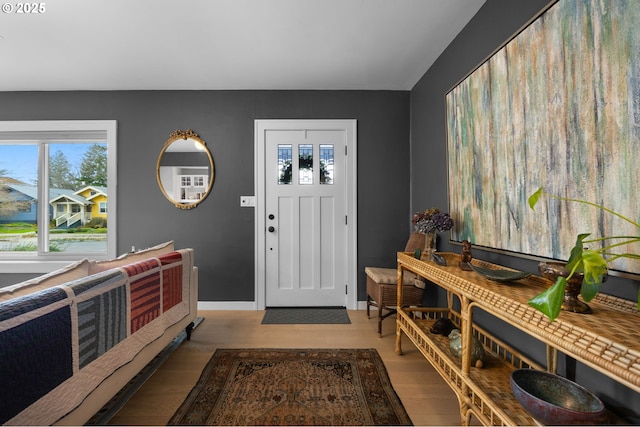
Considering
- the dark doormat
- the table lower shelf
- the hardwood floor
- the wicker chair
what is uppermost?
the wicker chair

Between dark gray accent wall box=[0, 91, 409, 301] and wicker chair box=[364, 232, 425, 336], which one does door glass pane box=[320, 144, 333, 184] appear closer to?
dark gray accent wall box=[0, 91, 409, 301]

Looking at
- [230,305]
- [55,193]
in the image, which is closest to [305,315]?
[230,305]

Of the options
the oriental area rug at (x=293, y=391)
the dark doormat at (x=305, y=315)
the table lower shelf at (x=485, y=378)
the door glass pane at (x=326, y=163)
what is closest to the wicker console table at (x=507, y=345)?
the table lower shelf at (x=485, y=378)

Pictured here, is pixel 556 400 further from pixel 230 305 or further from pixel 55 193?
pixel 55 193

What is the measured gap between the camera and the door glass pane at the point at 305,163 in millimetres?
3158

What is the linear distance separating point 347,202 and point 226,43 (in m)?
1.88

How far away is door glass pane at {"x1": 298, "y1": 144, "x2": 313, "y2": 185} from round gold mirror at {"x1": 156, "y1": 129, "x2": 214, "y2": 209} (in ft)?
3.38

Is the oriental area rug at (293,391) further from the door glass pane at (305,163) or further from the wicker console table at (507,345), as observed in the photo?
the door glass pane at (305,163)

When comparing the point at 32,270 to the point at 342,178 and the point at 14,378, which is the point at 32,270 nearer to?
the point at 14,378

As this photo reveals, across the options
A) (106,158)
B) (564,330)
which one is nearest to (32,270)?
(106,158)

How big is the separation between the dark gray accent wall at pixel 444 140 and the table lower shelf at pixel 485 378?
0.09 m

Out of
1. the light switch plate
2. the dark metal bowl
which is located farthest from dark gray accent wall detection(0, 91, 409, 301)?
the dark metal bowl

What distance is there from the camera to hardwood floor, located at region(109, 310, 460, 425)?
1.52 m

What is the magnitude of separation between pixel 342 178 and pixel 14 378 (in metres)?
2.74
